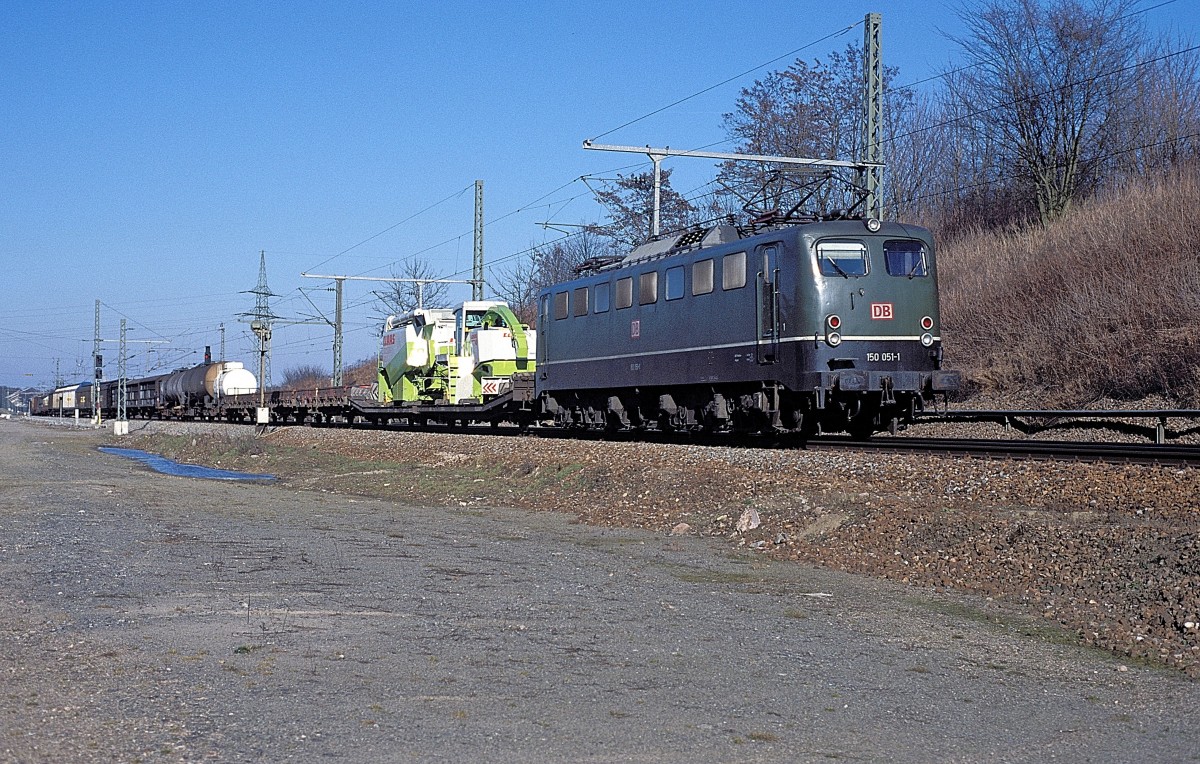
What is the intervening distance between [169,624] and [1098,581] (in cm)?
656

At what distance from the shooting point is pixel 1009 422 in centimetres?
2202

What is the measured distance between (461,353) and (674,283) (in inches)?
484

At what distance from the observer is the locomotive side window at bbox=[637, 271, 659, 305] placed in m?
21.2

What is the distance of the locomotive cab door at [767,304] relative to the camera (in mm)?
17969

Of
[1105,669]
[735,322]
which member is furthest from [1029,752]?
[735,322]

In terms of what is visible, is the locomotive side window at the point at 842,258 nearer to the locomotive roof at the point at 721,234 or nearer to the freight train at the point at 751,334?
the freight train at the point at 751,334

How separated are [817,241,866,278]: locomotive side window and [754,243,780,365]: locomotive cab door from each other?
740mm

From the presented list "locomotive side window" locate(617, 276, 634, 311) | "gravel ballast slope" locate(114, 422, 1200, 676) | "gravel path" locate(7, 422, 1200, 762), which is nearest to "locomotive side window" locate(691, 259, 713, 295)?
"locomotive side window" locate(617, 276, 634, 311)

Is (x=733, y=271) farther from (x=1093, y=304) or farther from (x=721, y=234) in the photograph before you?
(x=1093, y=304)

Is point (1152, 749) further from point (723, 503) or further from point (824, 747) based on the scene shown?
point (723, 503)

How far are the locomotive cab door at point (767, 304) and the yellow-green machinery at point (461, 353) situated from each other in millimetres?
12233

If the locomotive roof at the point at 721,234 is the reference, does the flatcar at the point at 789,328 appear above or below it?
below

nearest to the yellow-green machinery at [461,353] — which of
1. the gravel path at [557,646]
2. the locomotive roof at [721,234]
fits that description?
the locomotive roof at [721,234]

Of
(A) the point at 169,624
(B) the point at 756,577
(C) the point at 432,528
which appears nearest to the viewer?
(A) the point at 169,624
